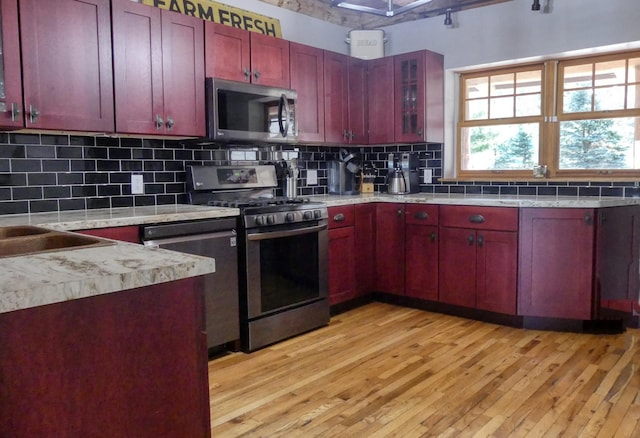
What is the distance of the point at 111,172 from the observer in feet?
10.2

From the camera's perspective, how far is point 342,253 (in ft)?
12.5

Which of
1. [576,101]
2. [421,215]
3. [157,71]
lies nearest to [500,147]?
[576,101]

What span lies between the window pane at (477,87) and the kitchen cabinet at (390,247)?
47.7 inches

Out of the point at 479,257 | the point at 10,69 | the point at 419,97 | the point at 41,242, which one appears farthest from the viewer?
the point at 419,97

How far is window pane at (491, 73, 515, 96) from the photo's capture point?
4164 mm

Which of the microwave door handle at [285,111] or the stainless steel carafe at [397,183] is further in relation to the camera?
the stainless steel carafe at [397,183]

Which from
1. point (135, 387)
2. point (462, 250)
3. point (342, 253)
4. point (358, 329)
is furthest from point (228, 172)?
point (135, 387)

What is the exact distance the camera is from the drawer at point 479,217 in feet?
11.3

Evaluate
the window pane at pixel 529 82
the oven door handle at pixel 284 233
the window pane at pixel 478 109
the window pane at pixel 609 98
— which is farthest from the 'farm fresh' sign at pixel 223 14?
the window pane at pixel 609 98

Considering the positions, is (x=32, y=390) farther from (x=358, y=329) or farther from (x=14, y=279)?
(x=358, y=329)

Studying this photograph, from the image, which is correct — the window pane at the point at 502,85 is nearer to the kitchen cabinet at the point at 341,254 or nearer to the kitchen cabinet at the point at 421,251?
the kitchen cabinet at the point at 421,251

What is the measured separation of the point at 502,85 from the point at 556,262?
1.59 m

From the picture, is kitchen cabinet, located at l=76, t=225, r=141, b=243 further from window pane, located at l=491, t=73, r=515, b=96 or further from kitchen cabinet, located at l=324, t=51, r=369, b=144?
window pane, located at l=491, t=73, r=515, b=96

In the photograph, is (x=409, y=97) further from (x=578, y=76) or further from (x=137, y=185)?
(x=137, y=185)
